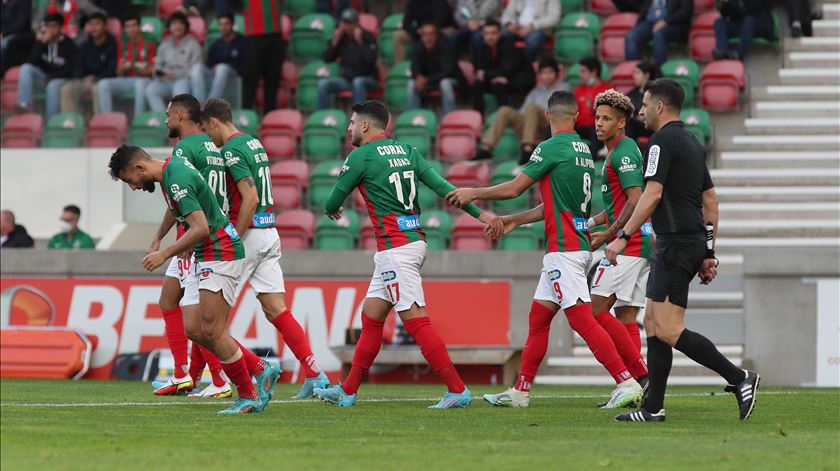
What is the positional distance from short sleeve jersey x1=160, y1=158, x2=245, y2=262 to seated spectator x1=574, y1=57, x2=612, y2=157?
9.51 metres

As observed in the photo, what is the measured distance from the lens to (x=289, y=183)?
67.5 feet

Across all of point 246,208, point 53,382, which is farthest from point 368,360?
point 53,382

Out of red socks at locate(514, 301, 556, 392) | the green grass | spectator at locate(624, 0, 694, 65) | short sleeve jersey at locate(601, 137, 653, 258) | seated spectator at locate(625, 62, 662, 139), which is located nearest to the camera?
the green grass

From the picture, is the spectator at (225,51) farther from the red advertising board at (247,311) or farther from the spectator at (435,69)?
the red advertising board at (247,311)

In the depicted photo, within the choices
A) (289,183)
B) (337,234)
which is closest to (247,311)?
(337,234)

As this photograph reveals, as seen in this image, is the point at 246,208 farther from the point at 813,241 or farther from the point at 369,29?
the point at 369,29

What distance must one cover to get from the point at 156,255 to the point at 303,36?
47.9ft

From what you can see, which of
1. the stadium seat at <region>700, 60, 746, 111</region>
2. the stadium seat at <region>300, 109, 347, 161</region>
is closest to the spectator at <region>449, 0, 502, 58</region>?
the stadium seat at <region>300, 109, 347, 161</region>

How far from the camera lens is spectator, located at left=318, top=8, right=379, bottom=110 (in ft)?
71.9

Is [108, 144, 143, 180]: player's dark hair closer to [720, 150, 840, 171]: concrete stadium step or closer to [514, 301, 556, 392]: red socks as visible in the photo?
[514, 301, 556, 392]: red socks

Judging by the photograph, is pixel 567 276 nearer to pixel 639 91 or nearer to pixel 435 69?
pixel 639 91

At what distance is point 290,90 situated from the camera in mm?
23000

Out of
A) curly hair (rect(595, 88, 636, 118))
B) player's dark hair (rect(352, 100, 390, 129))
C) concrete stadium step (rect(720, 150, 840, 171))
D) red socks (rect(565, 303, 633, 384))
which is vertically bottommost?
red socks (rect(565, 303, 633, 384))

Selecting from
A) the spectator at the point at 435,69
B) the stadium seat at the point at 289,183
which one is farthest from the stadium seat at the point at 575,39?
the stadium seat at the point at 289,183
